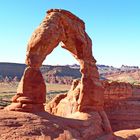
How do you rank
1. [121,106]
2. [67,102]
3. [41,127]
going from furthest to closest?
[121,106], [67,102], [41,127]

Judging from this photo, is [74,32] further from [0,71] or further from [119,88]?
[0,71]

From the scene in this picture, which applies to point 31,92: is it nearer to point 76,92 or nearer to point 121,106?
point 76,92

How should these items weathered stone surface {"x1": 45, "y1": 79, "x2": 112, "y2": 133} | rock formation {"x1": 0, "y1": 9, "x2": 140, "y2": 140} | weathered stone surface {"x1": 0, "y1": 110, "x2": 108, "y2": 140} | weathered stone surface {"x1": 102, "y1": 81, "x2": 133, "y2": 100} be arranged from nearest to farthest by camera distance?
1. weathered stone surface {"x1": 0, "y1": 110, "x2": 108, "y2": 140}
2. rock formation {"x1": 0, "y1": 9, "x2": 140, "y2": 140}
3. weathered stone surface {"x1": 45, "y1": 79, "x2": 112, "y2": 133}
4. weathered stone surface {"x1": 102, "y1": 81, "x2": 133, "y2": 100}

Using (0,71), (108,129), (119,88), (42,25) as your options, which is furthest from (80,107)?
(0,71)

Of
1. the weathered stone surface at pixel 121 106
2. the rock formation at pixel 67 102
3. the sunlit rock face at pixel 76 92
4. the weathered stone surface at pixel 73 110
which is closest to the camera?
the rock formation at pixel 67 102

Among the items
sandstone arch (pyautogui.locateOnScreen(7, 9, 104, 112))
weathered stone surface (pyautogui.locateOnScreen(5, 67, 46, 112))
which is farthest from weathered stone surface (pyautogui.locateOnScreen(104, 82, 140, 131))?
weathered stone surface (pyautogui.locateOnScreen(5, 67, 46, 112))

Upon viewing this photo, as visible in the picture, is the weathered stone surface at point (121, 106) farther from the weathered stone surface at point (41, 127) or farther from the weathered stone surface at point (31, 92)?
the weathered stone surface at point (31, 92)

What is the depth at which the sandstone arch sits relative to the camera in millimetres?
14828

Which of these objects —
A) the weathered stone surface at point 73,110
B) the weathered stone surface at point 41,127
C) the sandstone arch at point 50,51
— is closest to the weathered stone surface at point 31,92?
the sandstone arch at point 50,51

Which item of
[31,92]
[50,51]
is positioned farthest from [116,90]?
[31,92]

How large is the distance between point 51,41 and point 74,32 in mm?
2867

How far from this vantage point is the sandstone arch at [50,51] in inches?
584

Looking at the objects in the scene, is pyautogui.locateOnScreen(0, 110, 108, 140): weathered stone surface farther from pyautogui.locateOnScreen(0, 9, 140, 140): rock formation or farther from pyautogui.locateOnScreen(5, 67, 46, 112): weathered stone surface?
pyautogui.locateOnScreen(5, 67, 46, 112): weathered stone surface

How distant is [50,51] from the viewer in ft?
52.3
